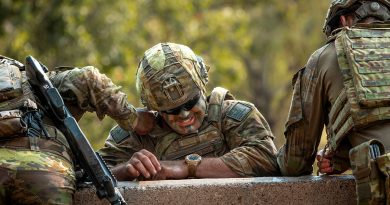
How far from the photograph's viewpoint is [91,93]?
7.22 metres

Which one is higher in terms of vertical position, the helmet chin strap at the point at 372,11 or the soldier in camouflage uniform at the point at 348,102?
the helmet chin strap at the point at 372,11

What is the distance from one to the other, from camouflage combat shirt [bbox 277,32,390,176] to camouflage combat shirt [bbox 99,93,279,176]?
0.78 feet

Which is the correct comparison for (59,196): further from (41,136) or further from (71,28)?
(71,28)

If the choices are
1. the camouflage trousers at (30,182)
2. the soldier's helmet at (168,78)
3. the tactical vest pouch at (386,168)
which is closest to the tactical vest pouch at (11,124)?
the camouflage trousers at (30,182)

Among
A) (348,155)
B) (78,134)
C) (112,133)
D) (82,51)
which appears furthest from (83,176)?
(82,51)

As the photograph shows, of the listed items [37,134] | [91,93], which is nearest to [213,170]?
[91,93]

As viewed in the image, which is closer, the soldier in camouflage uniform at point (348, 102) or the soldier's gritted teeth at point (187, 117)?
the soldier in camouflage uniform at point (348, 102)

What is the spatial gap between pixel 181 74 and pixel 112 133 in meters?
0.71

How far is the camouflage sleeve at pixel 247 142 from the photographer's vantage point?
758 centimetres

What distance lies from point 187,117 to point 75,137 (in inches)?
43.4

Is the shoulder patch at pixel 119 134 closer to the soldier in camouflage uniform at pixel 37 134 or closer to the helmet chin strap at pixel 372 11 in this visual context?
the soldier in camouflage uniform at pixel 37 134

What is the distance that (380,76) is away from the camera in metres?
6.80

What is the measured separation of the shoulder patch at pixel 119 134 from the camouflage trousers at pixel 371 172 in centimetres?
182

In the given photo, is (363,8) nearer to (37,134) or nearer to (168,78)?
(168,78)
